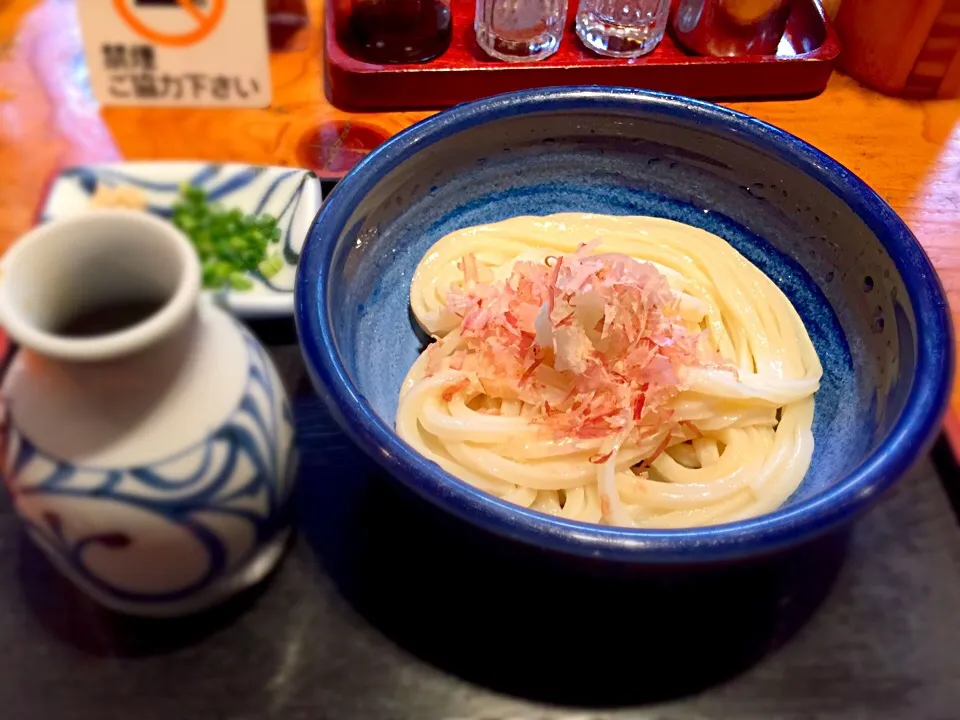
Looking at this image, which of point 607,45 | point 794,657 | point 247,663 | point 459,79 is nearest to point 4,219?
point 247,663

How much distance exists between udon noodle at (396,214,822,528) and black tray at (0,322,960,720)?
111mm

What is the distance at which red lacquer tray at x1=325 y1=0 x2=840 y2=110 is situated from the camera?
157cm

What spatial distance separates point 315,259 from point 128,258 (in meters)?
0.36

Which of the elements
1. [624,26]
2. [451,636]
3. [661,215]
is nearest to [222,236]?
[451,636]

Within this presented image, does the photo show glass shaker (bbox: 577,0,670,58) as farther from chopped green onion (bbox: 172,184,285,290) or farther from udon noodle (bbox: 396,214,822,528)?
chopped green onion (bbox: 172,184,285,290)

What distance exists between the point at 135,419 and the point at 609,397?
591mm

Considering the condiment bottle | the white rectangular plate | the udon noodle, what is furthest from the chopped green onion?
the condiment bottle

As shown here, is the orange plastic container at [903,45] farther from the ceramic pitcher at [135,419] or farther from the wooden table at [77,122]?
the ceramic pitcher at [135,419]

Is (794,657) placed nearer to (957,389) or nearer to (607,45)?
(957,389)

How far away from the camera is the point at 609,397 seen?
3.32 ft

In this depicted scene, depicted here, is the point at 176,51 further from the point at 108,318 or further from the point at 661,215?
the point at 661,215

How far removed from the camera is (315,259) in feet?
2.93

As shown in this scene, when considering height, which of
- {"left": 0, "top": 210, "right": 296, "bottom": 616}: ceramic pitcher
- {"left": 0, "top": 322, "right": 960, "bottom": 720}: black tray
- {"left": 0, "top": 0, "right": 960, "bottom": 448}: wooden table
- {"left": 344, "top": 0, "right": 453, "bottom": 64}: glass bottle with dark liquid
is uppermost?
{"left": 0, "top": 0, "right": 960, "bottom": 448}: wooden table

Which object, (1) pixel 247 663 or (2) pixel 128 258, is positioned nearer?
(2) pixel 128 258
